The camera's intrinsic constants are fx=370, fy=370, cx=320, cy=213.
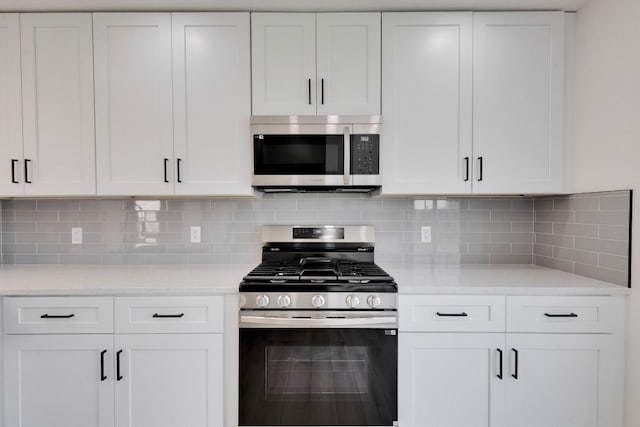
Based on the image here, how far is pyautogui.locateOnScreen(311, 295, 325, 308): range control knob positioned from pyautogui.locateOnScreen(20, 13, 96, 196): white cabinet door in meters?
1.39

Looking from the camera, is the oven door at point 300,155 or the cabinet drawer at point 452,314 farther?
the oven door at point 300,155

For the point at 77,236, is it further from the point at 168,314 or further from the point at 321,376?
the point at 321,376

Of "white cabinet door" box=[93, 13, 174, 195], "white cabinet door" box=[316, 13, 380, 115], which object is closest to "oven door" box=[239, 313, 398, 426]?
"white cabinet door" box=[93, 13, 174, 195]

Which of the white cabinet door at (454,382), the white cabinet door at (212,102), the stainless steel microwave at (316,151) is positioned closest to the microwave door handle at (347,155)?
the stainless steel microwave at (316,151)

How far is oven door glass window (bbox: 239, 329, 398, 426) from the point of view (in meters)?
1.77

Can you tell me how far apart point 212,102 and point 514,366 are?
206 centimetres

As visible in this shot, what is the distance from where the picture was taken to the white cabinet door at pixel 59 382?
178cm

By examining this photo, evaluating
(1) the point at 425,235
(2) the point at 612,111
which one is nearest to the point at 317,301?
(1) the point at 425,235

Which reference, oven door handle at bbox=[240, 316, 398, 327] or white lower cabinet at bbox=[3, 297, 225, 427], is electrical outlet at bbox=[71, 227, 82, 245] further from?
oven door handle at bbox=[240, 316, 398, 327]

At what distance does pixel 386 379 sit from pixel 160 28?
2.20 meters

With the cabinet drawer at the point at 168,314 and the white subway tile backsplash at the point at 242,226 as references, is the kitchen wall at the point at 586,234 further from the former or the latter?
the cabinet drawer at the point at 168,314

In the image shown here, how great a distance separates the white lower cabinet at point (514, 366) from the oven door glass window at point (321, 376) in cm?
10

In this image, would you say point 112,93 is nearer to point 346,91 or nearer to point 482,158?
point 346,91

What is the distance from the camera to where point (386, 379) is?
5.82 ft
